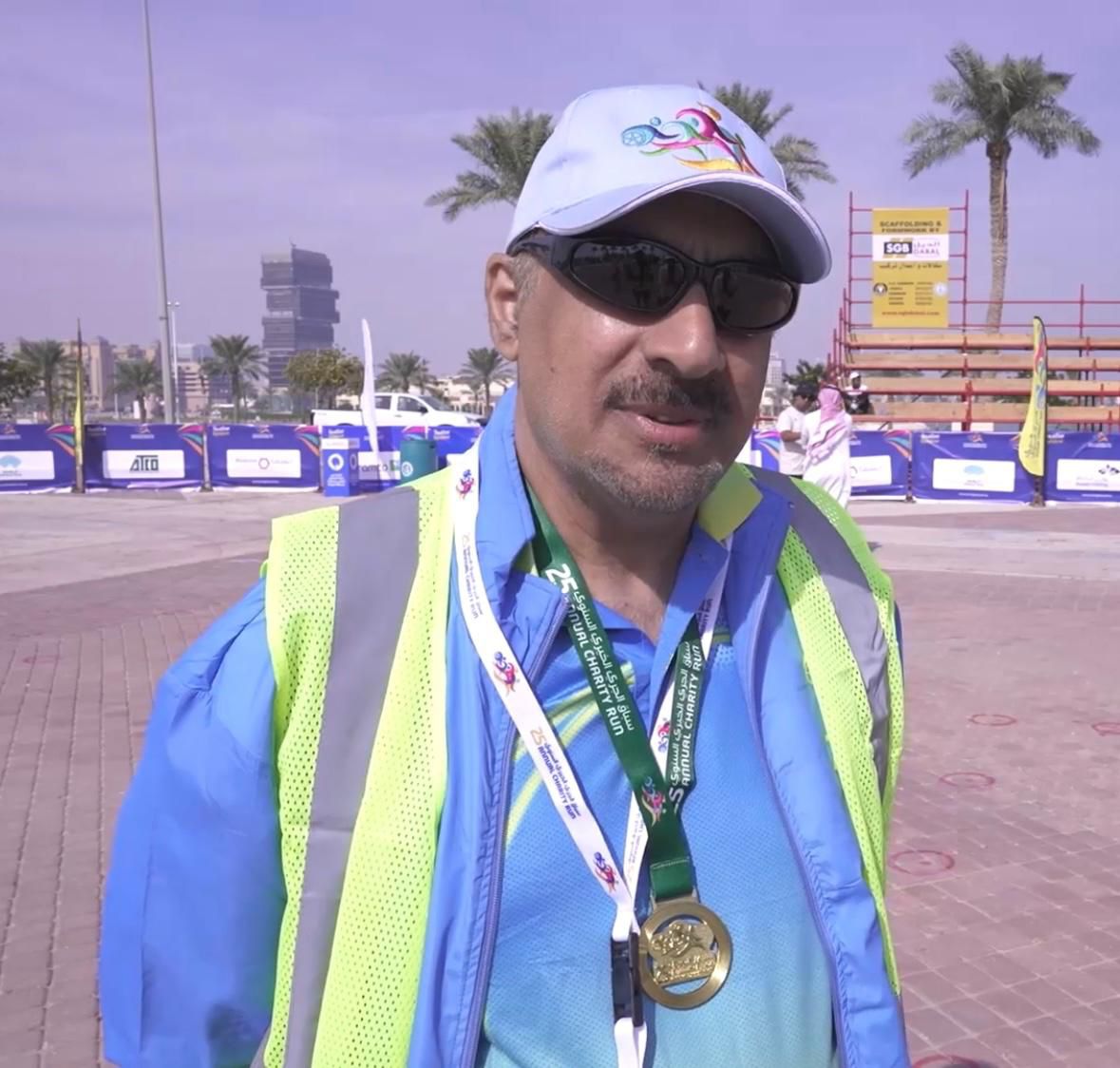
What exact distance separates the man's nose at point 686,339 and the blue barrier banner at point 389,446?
643 inches

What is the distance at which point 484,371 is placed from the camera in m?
75.4

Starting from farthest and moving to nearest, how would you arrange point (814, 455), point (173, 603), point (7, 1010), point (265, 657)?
point (814, 455), point (173, 603), point (7, 1010), point (265, 657)

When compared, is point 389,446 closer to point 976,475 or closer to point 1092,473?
point 976,475

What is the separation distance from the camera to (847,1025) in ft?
4.28

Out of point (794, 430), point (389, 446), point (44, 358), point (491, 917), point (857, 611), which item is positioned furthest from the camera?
point (44, 358)

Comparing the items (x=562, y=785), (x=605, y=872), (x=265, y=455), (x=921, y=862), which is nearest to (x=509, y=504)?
(x=562, y=785)

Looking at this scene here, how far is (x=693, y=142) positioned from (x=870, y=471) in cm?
1714

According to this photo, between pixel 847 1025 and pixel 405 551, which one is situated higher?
pixel 405 551

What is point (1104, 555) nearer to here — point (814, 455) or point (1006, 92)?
point (814, 455)

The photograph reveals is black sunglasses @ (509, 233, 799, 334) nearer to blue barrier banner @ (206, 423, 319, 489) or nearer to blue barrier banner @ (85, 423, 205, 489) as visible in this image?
blue barrier banner @ (206, 423, 319, 489)

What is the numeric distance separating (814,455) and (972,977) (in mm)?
7134

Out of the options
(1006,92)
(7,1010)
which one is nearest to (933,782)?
(7,1010)

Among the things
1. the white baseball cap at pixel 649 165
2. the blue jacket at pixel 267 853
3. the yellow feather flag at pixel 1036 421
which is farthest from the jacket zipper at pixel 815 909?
the yellow feather flag at pixel 1036 421

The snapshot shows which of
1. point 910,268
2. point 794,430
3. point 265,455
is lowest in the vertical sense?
point 265,455
